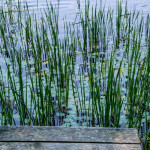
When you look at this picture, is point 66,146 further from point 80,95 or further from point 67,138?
point 80,95

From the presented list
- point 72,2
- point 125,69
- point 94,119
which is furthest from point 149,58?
point 72,2

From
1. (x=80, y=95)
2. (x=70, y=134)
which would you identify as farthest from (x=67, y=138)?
(x=80, y=95)

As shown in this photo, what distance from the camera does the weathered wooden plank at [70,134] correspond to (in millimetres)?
1207

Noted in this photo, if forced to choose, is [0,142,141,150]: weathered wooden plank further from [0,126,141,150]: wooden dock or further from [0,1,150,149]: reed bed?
[0,1,150,149]: reed bed

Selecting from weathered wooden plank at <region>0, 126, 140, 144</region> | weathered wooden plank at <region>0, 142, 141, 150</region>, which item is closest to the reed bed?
weathered wooden plank at <region>0, 126, 140, 144</region>

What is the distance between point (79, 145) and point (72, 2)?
4.49m

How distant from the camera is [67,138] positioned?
1221mm

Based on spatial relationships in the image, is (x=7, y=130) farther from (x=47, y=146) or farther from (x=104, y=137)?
(x=104, y=137)

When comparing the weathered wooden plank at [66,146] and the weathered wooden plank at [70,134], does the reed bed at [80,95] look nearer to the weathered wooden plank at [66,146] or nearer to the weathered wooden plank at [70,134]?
the weathered wooden plank at [70,134]

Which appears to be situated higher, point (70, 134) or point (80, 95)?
point (70, 134)

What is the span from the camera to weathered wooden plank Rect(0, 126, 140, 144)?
121cm

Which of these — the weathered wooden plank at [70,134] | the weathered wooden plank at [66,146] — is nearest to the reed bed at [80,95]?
the weathered wooden plank at [70,134]

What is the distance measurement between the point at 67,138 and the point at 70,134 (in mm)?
34

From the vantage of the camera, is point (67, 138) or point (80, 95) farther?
point (80, 95)
